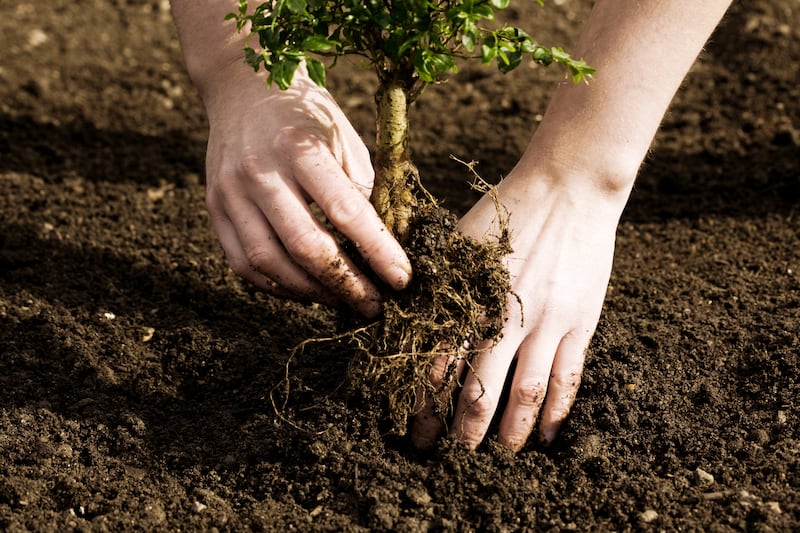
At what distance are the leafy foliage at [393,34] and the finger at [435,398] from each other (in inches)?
27.5

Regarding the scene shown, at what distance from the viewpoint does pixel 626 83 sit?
219 centimetres

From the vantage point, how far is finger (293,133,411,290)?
1.96m

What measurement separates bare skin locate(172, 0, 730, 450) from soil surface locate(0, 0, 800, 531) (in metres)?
0.16

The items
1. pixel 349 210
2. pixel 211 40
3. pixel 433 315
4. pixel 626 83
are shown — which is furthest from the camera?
pixel 211 40

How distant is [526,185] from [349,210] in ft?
1.82

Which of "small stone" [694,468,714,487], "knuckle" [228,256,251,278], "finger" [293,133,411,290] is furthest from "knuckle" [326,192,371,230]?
"small stone" [694,468,714,487]

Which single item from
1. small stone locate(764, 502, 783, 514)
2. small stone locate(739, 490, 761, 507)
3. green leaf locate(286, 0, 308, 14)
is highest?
green leaf locate(286, 0, 308, 14)

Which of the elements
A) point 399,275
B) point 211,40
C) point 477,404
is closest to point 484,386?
point 477,404

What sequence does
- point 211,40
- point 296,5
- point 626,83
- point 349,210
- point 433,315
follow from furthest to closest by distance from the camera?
point 211,40, point 626,83, point 433,315, point 349,210, point 296,5

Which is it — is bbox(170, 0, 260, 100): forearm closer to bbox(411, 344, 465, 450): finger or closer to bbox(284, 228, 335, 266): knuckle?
bbox(284, 228, 335, 266): knuckle

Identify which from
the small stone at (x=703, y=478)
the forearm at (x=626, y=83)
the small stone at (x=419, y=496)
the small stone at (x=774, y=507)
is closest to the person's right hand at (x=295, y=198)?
the small stone at (x=419, y=496)

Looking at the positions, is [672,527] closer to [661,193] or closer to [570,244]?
[570,244]

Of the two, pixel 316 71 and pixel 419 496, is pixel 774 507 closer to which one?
pixel 419 496

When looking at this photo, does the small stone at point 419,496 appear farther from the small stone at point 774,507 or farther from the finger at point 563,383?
the small stone at point 774,507
